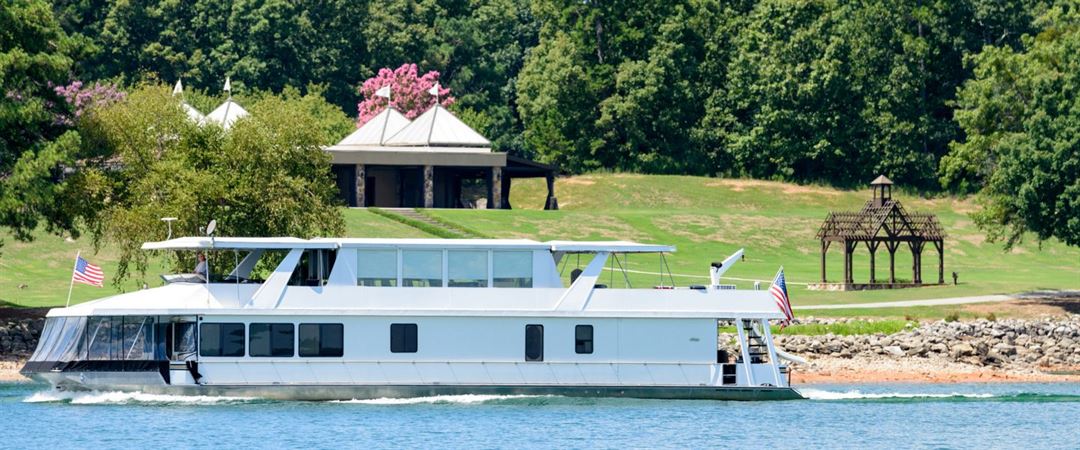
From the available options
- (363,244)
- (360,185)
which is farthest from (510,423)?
(360,185)

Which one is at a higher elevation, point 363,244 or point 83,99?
point 83,99

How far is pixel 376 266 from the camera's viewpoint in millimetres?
44719

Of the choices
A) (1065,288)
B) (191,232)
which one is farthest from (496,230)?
(191,232)

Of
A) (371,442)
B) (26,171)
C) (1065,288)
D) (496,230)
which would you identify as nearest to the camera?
(371,442)

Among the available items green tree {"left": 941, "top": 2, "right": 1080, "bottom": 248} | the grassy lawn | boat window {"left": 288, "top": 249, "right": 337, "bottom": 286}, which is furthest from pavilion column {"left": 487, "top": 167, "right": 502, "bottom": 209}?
boat window {"left": 288, "top": 249, "right": 337, "bottom": 286}

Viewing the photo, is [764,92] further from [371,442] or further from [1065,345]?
[371,442]

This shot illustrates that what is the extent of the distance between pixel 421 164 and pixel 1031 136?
39.7 metres

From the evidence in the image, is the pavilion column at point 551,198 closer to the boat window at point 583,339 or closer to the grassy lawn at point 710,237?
the grassy lawn at point 710,237

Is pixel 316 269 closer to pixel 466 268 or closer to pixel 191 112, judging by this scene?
pixel 466 268

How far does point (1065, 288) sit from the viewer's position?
76.3m

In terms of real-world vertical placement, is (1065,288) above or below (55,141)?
below

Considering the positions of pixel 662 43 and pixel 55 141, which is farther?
pixel 662 43

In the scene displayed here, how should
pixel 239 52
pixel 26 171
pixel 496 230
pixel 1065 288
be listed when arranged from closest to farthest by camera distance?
1. pixel 26 171
2. pixel 1065 288
3. pixel 496 230
4. pixel 239 52

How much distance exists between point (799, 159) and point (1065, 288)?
141 feet
